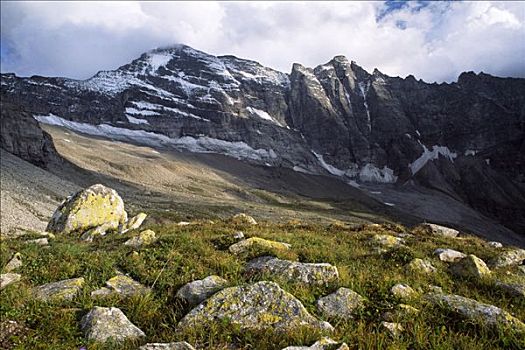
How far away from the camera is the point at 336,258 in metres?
11.6

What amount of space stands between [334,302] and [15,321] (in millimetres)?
5851

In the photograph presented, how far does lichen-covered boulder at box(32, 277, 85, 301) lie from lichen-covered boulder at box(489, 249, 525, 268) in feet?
40.2

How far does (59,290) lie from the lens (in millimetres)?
8156

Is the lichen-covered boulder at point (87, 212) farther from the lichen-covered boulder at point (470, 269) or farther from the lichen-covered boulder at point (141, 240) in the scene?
the lichen-covered boulder at point (470, 269)

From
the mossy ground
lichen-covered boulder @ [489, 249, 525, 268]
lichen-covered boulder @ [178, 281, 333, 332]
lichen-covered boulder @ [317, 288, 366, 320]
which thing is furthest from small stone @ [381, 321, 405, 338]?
lichen-covered boulder @ [489, 249, 525, 268]

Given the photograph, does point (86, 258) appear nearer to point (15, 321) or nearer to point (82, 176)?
point (15, 321)

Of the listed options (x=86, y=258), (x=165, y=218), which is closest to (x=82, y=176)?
(x=165, y=218)

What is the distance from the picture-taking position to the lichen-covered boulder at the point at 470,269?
Answer: 33.0 ft

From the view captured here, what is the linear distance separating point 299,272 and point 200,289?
240 cm

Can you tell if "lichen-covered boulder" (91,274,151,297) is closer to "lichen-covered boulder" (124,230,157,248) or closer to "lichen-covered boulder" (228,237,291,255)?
"lichen-covered boulder" (228,237,291,255)

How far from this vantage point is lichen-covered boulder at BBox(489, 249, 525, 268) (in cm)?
1263

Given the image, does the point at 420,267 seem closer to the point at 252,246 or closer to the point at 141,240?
the point at 252,246

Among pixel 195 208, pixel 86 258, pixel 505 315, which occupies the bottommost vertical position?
pixel 195 208

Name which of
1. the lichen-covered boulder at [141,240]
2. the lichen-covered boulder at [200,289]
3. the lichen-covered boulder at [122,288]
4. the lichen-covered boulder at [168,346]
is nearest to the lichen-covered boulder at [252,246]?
the lichen-covered boulder at [141,240]
